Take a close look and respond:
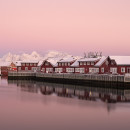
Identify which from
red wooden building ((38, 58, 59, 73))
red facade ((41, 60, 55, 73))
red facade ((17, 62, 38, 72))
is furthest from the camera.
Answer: red facade ((17, 62, 38, 72))

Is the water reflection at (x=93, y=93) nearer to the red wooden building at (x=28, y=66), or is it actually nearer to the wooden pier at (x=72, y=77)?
the wooden pier at (x=72, y=77)

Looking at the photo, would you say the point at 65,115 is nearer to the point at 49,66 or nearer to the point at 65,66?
the point at 65,66

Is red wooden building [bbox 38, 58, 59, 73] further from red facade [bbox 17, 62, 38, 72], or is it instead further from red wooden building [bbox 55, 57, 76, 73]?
red facade [bbox 17, 62, 38, 72]

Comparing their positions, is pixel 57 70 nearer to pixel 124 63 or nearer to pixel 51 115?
pixel 124 63

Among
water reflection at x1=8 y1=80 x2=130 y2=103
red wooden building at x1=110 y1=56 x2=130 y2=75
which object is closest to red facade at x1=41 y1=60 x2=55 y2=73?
water reflection at x1=8 y1=80 x2=130 y2=103

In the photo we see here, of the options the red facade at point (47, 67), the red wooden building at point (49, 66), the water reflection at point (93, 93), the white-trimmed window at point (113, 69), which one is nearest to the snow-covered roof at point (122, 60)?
the white-trimmed window at point (113, 69)

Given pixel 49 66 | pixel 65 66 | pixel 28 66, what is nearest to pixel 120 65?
pixel 65 66

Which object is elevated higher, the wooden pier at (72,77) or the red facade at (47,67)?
the red facade at (47,67)

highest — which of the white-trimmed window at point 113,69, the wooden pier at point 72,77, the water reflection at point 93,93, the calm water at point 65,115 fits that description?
the white-trimmed window at point 113,69

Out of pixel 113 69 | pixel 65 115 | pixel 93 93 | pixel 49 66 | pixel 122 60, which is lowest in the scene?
pixel 65 115

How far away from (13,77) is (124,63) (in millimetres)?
45240

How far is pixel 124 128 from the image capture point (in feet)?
89.0

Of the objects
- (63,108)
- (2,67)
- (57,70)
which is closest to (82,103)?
(63,108)

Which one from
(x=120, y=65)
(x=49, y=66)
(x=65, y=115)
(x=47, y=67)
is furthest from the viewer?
(x=47, y=67)
